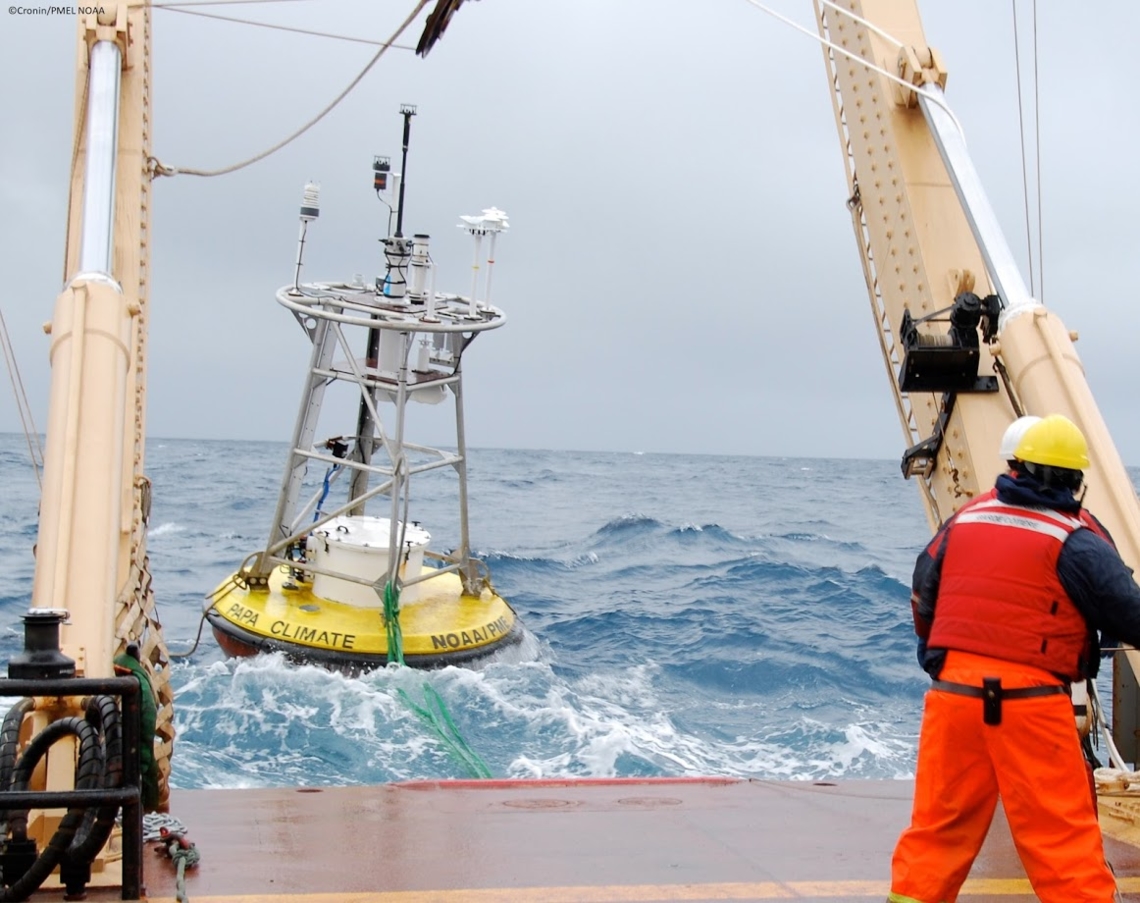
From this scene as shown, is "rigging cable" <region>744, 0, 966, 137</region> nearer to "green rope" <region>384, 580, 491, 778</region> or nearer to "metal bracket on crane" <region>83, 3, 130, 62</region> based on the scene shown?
"metal bracket on crane" <region>83, 3, 130, 62</region>

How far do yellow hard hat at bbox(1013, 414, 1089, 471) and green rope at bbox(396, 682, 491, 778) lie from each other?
28.0 feet

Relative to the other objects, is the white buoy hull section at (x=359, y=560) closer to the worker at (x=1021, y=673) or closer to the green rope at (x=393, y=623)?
the green rope at (x=393, y=623)

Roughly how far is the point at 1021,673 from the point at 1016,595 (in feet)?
0.79

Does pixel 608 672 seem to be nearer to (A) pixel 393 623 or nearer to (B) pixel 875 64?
(A) pixel 393 623

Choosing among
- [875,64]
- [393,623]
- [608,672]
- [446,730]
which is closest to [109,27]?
[875,64]

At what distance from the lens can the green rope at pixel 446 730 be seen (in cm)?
1190

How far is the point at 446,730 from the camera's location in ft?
42.5

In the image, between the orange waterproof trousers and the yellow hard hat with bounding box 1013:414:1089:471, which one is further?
the yellow hard hat with bounding box 1013:414:1089:471

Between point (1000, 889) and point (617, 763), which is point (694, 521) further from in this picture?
point (1000, 889)

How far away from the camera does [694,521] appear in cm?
4619

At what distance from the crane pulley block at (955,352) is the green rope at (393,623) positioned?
31.4 feet

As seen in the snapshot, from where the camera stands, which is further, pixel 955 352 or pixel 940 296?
pixel 940 296

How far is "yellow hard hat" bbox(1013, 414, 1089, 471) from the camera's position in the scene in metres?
3.97

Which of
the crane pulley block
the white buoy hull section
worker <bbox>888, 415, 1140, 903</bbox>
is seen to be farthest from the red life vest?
the white buoy hull section
